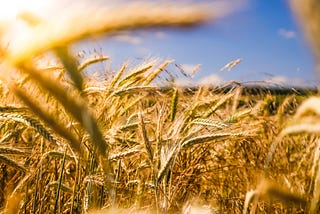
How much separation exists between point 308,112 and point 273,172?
1732mm

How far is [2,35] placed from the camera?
1377mm

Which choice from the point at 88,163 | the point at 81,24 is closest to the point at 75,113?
the point at 81,24

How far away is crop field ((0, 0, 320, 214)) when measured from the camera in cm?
108

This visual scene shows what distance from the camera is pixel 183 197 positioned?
2.67 meters

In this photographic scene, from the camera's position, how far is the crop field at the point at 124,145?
1084 mm

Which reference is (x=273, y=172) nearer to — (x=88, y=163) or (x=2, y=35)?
(x=88, y=163)

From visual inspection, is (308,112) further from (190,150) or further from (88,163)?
(190,150)

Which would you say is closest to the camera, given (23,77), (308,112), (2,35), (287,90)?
(308,112)

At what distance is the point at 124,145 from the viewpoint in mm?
2602

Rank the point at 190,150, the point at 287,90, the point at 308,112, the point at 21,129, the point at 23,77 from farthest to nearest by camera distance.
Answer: the point at 287,90 < the point at 190,150 < the point at 21,129 < the point at 23,77 < the point at 308,112

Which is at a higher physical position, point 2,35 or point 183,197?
point 2,35

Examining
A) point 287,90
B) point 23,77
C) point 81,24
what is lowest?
point 81,24

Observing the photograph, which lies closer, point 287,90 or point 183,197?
point 183,197

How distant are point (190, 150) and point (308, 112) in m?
2.01
